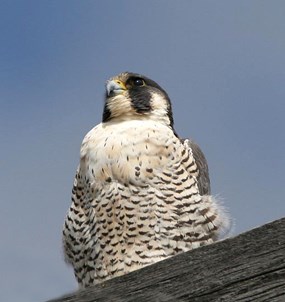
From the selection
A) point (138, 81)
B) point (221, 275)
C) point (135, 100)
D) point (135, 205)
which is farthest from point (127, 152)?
point (221, 275)

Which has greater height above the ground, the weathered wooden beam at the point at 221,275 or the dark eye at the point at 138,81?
the dark eye at the point at 138,81

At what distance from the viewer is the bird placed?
472cm

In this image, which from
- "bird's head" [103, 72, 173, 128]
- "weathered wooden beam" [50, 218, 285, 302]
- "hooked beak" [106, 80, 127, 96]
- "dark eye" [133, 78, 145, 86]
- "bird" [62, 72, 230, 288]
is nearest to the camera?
"weathered wooden beam" [50, 218, 285, 302]

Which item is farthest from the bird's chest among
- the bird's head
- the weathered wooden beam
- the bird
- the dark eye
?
the weathered wooden beam

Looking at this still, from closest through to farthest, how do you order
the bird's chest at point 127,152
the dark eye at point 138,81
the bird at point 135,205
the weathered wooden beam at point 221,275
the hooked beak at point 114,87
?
the weathered wooden beam at point 221,275, the bird at point 135,205, the bird's chest at point 127,152, the hooked beak at point 114,87, the dark eye at point 138,81

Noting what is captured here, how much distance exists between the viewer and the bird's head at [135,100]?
6039 millimetres

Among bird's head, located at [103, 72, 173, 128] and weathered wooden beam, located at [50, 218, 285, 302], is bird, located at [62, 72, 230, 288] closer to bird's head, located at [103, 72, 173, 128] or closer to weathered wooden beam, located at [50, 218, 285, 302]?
bird's head, located at [103, 72, 173, 128]

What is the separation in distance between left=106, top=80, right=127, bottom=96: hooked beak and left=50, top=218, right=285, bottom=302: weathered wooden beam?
14.6 ft

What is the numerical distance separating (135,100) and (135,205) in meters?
1.56

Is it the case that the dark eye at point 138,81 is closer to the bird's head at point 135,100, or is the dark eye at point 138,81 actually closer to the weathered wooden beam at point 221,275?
the bird's head at point 135,100

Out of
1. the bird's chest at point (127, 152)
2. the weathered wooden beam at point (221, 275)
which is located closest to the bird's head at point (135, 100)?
the bird's chest at point (127, 152)

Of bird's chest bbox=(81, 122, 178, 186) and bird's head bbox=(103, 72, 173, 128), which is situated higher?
bird's head bbox=(103, 72, 173, 128)

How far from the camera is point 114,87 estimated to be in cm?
636

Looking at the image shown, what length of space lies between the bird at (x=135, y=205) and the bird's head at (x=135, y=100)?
44cm
